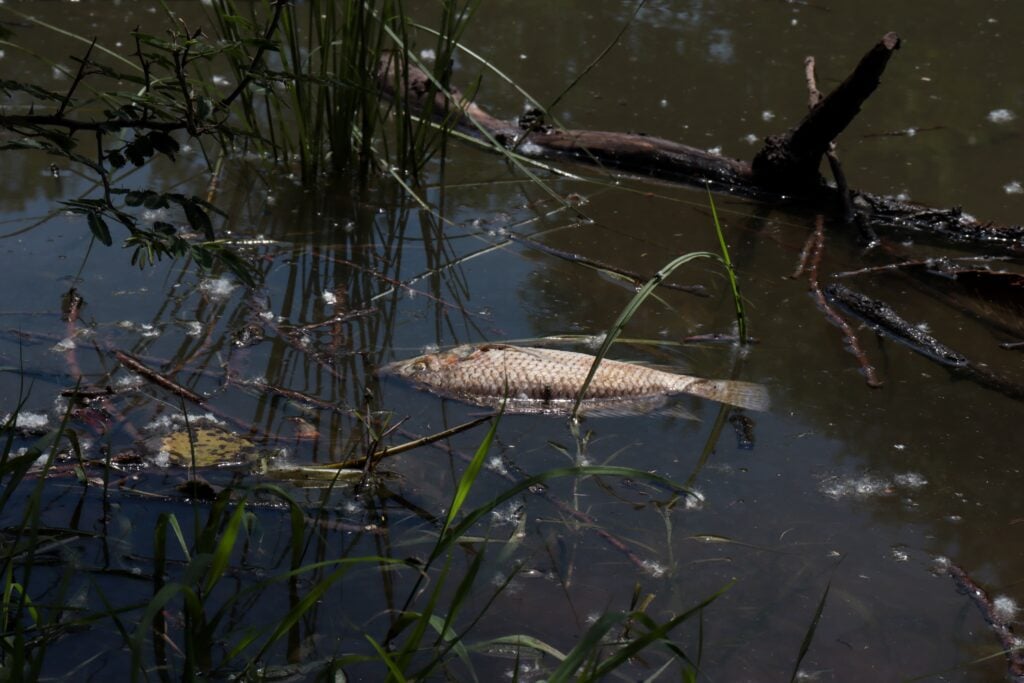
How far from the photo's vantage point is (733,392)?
8.80 ft

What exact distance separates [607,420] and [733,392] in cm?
32

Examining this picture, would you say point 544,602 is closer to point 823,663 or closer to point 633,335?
point 823,663

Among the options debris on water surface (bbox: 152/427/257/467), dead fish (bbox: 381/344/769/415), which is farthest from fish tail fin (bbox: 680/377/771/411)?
debris on water surface (bbox: 152/427/257/467)

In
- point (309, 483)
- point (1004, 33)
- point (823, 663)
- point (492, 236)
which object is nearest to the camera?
point (823, 663)

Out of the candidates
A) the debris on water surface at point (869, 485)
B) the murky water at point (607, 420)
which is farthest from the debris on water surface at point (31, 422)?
the debris on water surface at point (869, 485)

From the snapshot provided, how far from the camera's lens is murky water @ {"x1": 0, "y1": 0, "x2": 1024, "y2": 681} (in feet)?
6.75

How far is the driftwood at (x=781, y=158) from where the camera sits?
3709 mm

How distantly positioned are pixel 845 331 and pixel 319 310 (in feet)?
4.78

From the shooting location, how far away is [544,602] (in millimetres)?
2039

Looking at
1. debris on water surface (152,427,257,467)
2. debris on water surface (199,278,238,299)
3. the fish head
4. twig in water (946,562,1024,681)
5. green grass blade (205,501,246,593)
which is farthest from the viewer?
debris on water surface (199,278,238,299)

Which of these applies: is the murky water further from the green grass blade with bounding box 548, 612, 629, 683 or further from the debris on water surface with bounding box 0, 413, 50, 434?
the green grass blade with bounding box 548, 612, 629, 683

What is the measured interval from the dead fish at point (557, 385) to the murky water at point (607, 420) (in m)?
0.05

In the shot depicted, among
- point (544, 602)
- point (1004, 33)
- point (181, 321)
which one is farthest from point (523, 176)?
point (1004, 33)

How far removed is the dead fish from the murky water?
0.05 m
